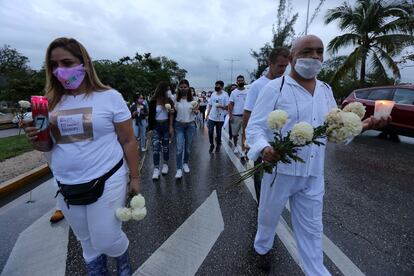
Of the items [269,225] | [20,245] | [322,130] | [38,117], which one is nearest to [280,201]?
[269,225]

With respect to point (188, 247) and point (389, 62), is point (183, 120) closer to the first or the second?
point (188, 247)

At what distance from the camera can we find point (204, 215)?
3.93 meters

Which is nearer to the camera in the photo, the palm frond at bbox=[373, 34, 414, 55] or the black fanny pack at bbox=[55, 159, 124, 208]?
the black fanny pack at bbox=[55, 159, 124, 208]

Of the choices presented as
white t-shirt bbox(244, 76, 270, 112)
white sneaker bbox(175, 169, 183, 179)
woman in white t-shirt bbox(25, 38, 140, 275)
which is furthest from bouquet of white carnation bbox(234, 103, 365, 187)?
white sneaker bbox(175, 169, 183, 179)

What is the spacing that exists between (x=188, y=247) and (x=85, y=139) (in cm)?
180

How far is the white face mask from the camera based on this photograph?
86.0 inches

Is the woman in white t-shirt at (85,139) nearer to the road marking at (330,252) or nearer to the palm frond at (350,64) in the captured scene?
the road marking at (330,252)

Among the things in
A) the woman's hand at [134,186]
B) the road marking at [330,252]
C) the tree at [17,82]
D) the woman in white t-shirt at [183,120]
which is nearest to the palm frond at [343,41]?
the woman in white t-shirt at [183,120]

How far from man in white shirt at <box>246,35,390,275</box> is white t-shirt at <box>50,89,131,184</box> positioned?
1050 mm

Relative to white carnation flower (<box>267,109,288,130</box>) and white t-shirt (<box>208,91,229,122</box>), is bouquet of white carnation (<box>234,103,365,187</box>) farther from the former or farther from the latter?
white t-shirt (<box>208,91,229,122</box>)

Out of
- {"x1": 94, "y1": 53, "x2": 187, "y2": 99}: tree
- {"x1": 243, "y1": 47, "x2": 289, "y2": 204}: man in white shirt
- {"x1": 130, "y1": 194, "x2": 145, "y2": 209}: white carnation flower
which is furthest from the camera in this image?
{"x1": 94, "y1": 53, "x2": 187, "y2": 99}: tree

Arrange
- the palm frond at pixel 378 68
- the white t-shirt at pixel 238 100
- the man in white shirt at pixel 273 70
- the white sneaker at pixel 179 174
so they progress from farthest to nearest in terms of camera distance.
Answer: the palm frond at pixel 378 68
the white t-shirt at pixel 238 100
the white sneaker at pixel 179 174
the man in white shirt at pixel 273 70

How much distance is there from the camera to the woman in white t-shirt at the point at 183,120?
5.59 meters

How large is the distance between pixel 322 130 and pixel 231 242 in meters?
1.84
